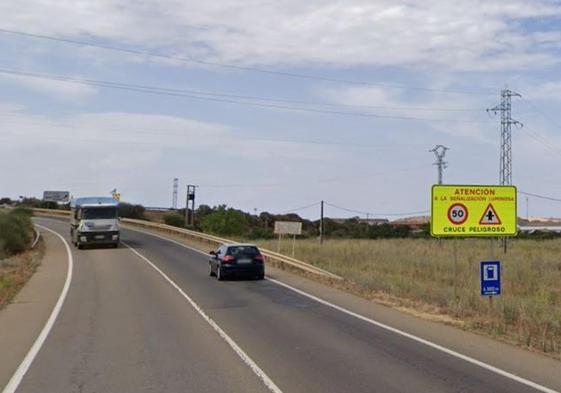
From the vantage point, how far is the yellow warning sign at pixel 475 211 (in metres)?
20.5

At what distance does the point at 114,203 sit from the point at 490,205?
28174 mm

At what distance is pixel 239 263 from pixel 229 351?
50.7 feet

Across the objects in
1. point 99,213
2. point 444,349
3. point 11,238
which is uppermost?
point 99,213

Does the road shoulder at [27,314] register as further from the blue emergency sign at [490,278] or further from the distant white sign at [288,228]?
the distant white sign at [288,228]

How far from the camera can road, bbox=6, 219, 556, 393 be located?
9.40m

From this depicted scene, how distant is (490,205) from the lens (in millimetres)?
20516

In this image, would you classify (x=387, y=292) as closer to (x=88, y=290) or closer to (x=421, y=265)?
(x=88, y=290)

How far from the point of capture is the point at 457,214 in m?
20.5

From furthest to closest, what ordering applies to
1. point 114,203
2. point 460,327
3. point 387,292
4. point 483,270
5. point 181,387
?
1. point 114,203
2. point 387,292
3. point 483,270
4. point 460,327
5. point 181,387

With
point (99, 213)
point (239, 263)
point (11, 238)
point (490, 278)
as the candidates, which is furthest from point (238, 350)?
point (11, 238)

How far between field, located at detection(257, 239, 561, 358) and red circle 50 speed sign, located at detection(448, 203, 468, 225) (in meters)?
0.99

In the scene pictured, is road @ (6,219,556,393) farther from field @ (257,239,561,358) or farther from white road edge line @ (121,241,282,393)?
field @ (257,239,561,358)

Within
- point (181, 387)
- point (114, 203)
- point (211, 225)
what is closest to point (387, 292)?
point (181, 387)

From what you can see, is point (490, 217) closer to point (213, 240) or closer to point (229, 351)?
point (229, 351)
